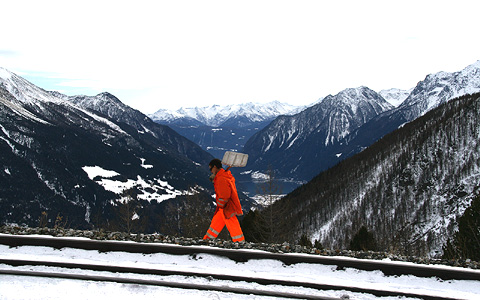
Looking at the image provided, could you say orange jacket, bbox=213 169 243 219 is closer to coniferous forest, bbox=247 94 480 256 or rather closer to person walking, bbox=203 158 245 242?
person walking, bbox=203 158 245 242

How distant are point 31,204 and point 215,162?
181407mm

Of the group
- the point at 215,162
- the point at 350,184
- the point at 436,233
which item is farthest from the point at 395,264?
the point at 350,184

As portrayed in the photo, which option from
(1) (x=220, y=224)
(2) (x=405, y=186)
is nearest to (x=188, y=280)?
(1) (x=220, y=224)

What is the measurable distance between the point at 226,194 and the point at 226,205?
36 centimetres

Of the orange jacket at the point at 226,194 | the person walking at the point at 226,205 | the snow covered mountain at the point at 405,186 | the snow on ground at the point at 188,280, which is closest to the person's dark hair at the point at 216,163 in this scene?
the person walking at the point at 226,205

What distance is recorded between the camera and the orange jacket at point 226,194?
807cm

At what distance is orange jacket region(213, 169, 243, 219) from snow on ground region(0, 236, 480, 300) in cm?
150

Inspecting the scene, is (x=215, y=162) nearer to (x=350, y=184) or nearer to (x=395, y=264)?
(x=395, y=264)

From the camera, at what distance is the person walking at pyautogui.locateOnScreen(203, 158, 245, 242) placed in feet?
26.5

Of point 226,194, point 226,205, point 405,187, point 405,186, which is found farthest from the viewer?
point 405,186

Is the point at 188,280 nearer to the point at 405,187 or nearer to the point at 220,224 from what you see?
the point at 220,224

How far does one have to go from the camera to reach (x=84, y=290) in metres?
5.81

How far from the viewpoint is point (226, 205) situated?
326 inches

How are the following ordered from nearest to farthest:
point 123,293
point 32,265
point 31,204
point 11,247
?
point 123,293 < point 32,265 < point 11,247 < point 31,204
